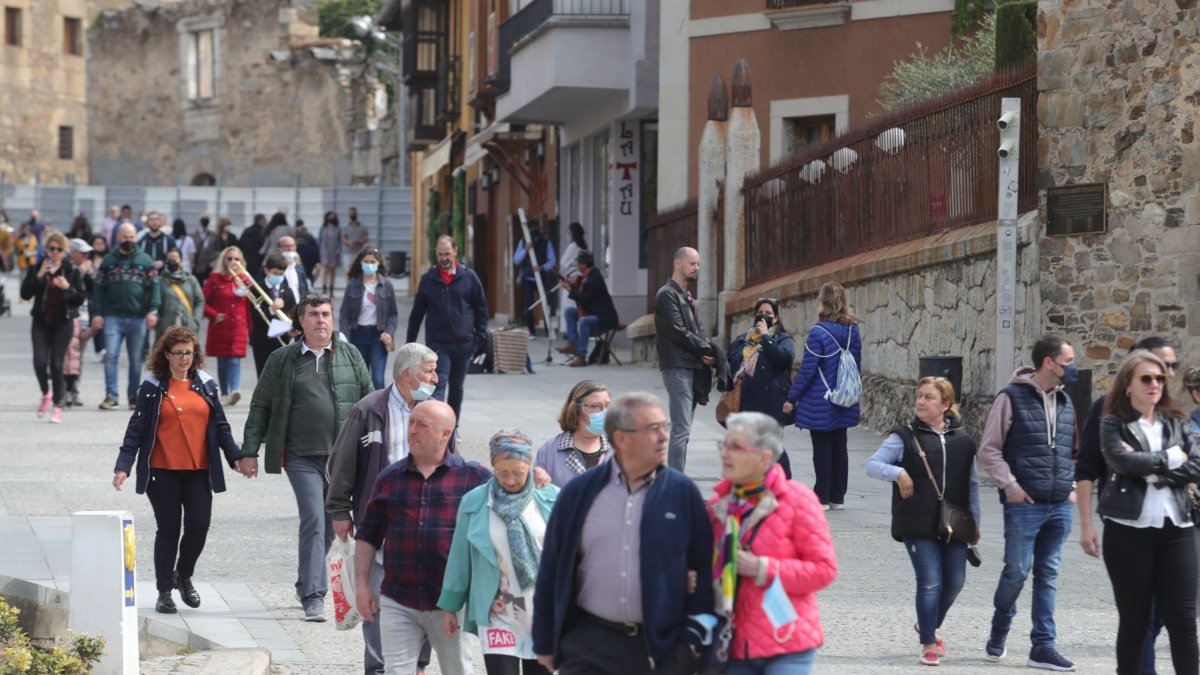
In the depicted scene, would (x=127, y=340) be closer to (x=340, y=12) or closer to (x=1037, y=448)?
(x=1037, y=448)

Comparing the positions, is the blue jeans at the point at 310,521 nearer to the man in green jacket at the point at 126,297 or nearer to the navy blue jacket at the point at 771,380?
the navy blue jacket at the point at 771,380

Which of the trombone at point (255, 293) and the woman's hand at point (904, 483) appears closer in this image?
the woman's hand at point (904, 483)

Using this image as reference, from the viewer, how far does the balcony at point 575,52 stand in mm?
25547

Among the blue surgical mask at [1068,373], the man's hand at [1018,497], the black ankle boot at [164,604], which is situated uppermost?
the blue surgical mask at [1068,373]

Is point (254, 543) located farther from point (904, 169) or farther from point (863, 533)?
point (904, 169)

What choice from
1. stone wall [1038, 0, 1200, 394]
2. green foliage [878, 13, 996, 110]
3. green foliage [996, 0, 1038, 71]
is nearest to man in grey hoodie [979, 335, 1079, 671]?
stone wall [1038, 0, 1200, 394]

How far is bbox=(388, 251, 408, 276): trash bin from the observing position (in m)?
47.2

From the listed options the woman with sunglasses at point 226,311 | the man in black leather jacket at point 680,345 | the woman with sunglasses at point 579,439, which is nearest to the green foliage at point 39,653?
the woman with sunglasses at point 579,439

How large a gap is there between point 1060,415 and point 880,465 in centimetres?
92

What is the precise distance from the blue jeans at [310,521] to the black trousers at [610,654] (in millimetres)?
3953

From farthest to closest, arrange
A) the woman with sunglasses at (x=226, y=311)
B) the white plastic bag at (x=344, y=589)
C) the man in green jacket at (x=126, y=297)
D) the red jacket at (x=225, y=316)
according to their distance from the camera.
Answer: the man in green jacket at (x=126, y=297), the red jacket at (x=225, y=316), the woman with sunglasses at (x=226, y=311), the white plastic bag at (x=344, y=589)

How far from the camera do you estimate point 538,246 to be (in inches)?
1180

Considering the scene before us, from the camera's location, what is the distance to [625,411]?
566 cm

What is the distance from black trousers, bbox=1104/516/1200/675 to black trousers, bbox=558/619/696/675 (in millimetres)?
2749
